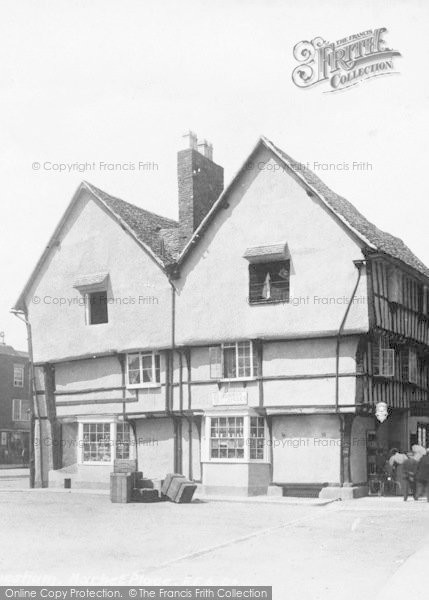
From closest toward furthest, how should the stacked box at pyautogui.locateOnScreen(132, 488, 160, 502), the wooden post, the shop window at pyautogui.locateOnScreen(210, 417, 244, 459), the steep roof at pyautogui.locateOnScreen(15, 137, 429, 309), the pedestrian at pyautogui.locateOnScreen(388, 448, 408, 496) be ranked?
the stacked box at pyautogui.locateOnScreen(132, 488, 160, 502) → the wooden post → the pedestrian at pyautogui.locateOnScreen(388, 448, 408, 496) → the steep roof at pyautogui.locateOnScreen(15, 137, 429, 309) → the shop window at pyautogui.locateOnScreen(210, 417, 244, 459)

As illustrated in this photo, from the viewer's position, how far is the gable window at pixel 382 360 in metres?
24.9

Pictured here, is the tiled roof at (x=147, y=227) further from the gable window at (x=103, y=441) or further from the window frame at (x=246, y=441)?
the gable window at (x=103, y=441)

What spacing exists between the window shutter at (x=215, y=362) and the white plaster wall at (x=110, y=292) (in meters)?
1.75

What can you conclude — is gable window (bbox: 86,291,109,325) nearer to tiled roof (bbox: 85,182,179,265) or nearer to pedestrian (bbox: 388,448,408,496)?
tiled roof (bbox: 85,182,179,265)

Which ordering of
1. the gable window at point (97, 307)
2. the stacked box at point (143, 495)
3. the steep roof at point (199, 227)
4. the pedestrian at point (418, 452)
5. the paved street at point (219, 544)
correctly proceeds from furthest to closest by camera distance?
the gable window at point (97, 307) < the steep roof at point (199, 227) < the pedestrian at point (418, 452) < the stacked box at point (143, 495) < the paved street at point (219, 544)

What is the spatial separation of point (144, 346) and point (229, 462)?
4872 millimetres

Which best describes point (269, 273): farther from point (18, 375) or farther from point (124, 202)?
point (18, 375)

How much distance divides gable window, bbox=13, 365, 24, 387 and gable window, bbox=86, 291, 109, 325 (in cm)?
3517

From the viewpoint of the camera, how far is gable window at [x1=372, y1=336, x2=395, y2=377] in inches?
979

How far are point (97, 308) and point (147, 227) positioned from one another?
3.39 meters

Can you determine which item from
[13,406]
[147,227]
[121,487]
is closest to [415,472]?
[121,487]

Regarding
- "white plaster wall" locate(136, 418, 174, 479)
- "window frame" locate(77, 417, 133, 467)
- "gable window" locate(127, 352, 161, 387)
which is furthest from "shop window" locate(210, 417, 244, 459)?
"window frame" locate(77, 417, 133, 467)

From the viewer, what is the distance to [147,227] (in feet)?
97.8

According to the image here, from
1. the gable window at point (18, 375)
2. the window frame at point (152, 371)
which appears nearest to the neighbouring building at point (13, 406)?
the gable window at point (18, 375)
